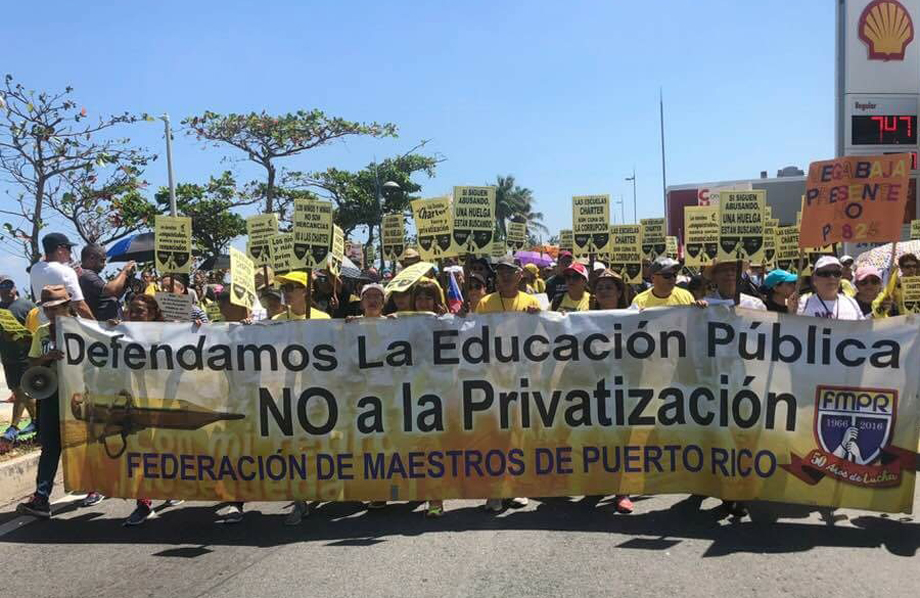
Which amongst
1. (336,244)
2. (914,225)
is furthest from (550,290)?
(914,225)

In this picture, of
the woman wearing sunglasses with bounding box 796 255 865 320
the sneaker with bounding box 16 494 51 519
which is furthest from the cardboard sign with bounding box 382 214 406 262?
the woman wearing sunglasses with bounding box 796 255 865 320

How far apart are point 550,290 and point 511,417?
5897 mm

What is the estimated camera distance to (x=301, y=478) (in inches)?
195

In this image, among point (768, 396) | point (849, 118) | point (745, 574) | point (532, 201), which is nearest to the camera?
point (745, 574)

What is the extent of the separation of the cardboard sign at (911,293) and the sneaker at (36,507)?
7.74 metres

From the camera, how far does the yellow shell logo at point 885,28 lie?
17.2m

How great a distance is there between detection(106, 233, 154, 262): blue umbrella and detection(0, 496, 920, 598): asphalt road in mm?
7915

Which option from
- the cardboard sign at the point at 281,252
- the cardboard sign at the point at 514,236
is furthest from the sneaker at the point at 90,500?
the cardboard sign at the point at 514,236

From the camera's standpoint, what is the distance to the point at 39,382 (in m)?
5.18

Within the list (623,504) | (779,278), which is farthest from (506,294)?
(779,278)

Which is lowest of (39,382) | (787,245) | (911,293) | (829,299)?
(39,382)

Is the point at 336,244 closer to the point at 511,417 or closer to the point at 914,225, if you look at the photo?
the point at 511,417

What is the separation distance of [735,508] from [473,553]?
6.14ft

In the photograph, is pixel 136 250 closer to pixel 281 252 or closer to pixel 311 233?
pixel 281 252
